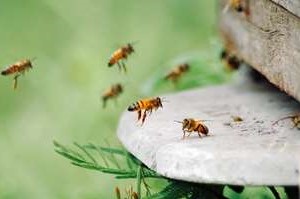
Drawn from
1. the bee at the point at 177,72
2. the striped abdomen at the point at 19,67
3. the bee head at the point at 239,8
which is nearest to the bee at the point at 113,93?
the bee at the point at 177,72

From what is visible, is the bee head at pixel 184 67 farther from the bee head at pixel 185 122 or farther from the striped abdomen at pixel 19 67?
the bee head at pixel 185 122

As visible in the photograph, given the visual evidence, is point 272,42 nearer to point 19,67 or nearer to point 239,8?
point 239,8

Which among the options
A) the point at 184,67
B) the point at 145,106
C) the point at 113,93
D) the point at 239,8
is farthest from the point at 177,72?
the point at 145,106

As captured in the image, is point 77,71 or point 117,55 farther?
point 77,71

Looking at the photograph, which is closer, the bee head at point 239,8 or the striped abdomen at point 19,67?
the bee head at point 239,8

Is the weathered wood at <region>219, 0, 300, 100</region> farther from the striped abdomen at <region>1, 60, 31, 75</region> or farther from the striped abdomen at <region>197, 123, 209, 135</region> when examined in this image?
the striped abdomen at <region>1, 60, 31, 75</region>

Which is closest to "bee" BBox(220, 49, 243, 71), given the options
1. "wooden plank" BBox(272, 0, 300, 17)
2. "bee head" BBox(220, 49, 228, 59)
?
"bee head" BBox(220, 49, 228, 59)
